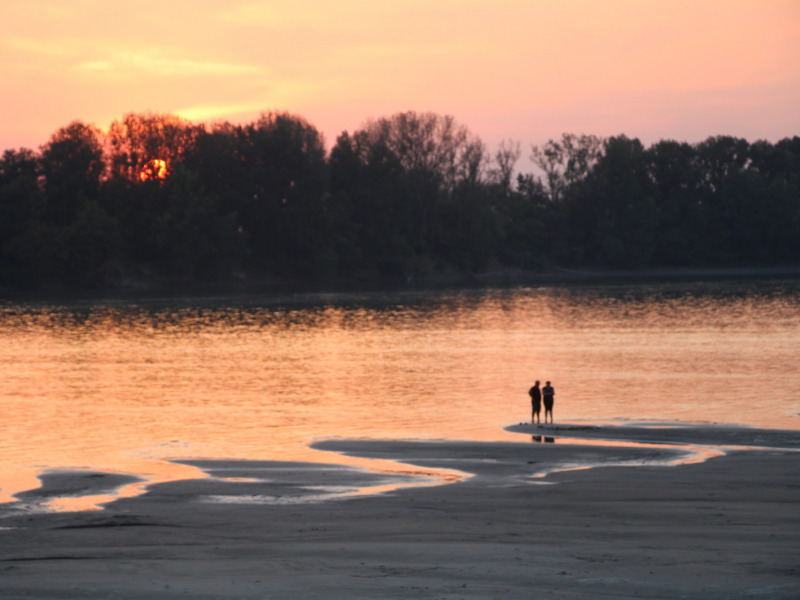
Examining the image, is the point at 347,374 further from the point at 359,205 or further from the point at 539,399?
the point at 359,205

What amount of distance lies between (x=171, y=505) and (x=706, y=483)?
11.7 meters

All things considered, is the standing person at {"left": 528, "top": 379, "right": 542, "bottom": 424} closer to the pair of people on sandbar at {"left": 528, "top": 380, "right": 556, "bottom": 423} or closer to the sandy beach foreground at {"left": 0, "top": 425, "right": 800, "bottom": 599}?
the pair of people on sandbar at {"left": 528, "top": 380, "right": 556, "bottom": 423}

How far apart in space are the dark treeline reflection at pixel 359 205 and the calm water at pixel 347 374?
4974 centimetres

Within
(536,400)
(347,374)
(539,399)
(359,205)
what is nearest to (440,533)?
(539,399)

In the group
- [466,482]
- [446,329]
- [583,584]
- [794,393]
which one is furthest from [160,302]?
[583,584]

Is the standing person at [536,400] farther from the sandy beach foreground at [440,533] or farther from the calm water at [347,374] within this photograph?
the sandy beach foreground at [440,533]

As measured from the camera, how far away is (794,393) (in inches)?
1578

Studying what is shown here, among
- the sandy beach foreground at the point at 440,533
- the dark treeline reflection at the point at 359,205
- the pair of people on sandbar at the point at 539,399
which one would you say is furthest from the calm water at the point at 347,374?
the dark treeline reflection at the point at 359,205

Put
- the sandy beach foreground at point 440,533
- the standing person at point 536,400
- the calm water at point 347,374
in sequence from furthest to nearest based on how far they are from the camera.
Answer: the standing person at point 536,400, the calm water at point 347,374, the sandy beach foreground at point 440,533

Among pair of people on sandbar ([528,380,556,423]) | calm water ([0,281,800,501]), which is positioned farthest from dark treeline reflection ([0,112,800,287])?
pair of people on sandbar ([528,380,556,423])

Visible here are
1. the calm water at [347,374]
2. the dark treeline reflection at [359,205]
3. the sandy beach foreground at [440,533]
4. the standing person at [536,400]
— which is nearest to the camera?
the sandy beach foreground at [440,533]

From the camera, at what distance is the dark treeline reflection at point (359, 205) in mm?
147750

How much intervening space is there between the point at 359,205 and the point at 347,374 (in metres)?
121

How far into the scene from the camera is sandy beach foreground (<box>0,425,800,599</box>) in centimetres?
1326
